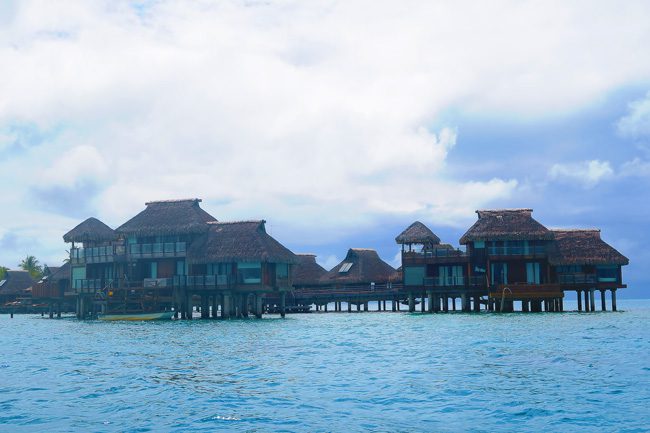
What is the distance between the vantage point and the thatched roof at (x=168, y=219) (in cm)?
6384

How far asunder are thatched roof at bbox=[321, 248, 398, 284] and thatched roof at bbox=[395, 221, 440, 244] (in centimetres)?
1044

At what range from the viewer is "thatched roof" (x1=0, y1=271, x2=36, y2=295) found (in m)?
101

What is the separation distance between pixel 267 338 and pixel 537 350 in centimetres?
1452

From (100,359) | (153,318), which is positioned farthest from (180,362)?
(153,318)

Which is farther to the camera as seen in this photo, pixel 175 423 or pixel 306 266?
pixel 306 266

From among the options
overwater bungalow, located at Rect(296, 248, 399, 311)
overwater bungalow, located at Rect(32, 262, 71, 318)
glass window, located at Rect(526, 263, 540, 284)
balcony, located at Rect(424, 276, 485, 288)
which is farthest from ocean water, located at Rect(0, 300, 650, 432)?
overwater bungalow, located at Rect(32, 262, 71, 318)

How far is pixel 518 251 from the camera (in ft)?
204

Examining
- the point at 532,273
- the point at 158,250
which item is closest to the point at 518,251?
the point at 532,273

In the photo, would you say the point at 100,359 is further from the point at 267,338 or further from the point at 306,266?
the point at 306,266

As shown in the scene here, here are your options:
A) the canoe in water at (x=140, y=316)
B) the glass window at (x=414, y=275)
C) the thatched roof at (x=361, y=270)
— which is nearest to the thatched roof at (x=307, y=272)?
the thatched roof at (x=361, y=270)

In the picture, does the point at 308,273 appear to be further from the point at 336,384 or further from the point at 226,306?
the point at 336,384

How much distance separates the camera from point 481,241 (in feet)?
205

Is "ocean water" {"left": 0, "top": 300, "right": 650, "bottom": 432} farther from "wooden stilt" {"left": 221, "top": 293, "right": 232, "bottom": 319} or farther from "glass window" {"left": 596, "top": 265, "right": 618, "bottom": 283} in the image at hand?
"glass window" {"left": 596, "top": 265, "right": 618, "bottom": 283}

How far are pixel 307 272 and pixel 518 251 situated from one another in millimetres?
28247
